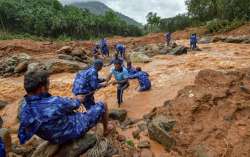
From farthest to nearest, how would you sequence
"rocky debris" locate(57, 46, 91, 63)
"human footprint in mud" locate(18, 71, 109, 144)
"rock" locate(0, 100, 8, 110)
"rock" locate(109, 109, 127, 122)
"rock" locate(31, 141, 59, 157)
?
1. "rocky debris" locate(57, 46, 91, 63)
2. "rock" locate(0, 100, 8, 110)
3. "rock" locate(109, 109, 127, 122)
4. "rock" locate(31, 141, 59, 157)
5. "human footprint in mud" locate(18, 71, 109, 144)

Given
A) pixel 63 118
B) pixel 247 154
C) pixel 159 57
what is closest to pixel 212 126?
pixel 247 154

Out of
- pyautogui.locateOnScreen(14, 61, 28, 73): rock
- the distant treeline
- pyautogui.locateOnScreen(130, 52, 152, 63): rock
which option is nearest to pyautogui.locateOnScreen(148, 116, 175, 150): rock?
pyautogui.locateOnScreen(14, 61, 28, 73): rock

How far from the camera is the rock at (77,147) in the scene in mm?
4824

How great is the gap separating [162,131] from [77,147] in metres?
2.01

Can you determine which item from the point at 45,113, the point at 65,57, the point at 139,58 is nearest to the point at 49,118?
the point at 45,113

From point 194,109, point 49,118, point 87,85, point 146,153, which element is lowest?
point 146,153

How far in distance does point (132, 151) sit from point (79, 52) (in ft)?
46.3

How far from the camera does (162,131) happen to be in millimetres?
6504

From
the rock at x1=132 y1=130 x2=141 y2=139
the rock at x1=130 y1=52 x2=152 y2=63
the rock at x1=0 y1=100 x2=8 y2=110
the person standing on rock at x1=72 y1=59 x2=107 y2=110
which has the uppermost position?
the person standing on rock at x1=72 y1=59 x2=107 y2=110

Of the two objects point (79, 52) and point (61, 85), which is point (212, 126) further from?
point (79, 52)

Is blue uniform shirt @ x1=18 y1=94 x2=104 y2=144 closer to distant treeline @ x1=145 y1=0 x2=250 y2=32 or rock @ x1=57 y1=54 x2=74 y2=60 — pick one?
rock @ x1=57 y1=54 x2=74 y2=60

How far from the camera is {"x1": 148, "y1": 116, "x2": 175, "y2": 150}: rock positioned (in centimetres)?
643

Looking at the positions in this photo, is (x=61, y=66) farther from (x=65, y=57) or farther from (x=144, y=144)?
(x=144, y=144)

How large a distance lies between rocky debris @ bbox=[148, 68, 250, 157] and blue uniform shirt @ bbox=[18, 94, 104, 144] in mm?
2324
